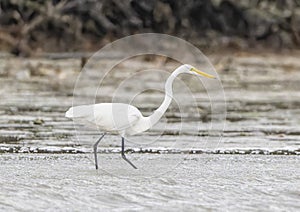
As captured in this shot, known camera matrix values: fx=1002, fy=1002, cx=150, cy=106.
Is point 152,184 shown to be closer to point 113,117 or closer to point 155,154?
point 113,117

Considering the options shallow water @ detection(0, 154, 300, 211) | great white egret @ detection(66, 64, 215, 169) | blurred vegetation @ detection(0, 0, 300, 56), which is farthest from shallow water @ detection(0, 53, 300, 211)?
blurred vegetation @ detection(0, 0, 300, 56)

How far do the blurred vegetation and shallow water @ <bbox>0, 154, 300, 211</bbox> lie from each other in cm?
1455

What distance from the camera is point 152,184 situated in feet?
32.7

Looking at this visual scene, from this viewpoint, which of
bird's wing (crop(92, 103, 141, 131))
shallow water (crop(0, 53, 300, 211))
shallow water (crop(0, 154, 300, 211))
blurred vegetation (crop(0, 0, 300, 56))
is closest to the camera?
shallow water (crop(0, 154, 300, 211))

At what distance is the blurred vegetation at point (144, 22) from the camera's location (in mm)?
26328

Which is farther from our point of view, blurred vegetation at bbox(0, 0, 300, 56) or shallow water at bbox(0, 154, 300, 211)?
blurred vegetation at bbox(0, 0, 300, 56)

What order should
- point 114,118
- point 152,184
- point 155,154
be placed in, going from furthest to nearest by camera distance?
point 155,154 → point 114,118 → point 152,184

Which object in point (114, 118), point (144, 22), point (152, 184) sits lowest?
point (152, 184)

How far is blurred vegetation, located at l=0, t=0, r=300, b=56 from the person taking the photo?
2633cm

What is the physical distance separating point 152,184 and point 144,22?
59.4 feet

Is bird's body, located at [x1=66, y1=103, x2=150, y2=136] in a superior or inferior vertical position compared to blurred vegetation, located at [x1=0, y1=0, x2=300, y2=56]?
inferior

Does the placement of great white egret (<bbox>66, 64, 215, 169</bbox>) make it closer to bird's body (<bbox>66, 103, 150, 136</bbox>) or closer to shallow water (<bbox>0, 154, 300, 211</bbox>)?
bird's body (<bbox>66, 103, 150, 136</bbox>)

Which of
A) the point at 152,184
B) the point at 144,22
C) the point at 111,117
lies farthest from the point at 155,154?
the point at 144,22

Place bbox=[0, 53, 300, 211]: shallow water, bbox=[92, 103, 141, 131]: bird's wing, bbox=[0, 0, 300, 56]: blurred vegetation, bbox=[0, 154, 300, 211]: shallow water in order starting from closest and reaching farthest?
bbox=[0, 154, 300, 211]: shallow water → bbox=[0, 53, 300, 211]: shallow water → bbox=[92, 103, 141, 131]: bird's wing → bbox=[0, 0, 300, 56]: blurred vegetation
